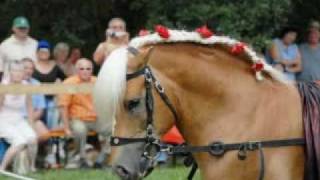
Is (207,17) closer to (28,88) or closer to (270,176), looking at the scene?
(28,88)

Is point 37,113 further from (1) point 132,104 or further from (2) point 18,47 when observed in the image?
(1) point 132,104

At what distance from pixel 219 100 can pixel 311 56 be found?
821 cm

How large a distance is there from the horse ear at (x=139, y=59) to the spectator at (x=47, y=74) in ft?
19.6

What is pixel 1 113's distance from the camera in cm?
1013

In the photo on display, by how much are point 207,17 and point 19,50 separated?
9.57 ft

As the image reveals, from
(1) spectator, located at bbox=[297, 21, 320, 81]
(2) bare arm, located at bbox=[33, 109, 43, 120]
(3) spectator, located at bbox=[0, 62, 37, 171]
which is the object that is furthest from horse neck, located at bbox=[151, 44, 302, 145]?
(1) spectator, located at bbox=[297, 21, 320, 81]

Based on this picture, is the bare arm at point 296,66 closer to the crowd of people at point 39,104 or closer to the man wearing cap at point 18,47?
the crowd of people at point 39,104

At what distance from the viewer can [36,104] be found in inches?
419

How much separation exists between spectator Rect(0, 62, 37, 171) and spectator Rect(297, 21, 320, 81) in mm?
4386

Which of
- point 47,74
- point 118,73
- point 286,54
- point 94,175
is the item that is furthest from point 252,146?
point 286,54

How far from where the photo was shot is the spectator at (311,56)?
41.7ft

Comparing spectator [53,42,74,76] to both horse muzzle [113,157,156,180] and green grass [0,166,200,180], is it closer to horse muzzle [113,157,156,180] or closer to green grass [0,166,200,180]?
green grass [0,166,200,180]

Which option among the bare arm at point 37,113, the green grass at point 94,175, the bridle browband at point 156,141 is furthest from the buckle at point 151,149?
the bare arm at point 37,113

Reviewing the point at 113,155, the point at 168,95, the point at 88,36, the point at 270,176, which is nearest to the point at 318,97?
the point at 270,176
